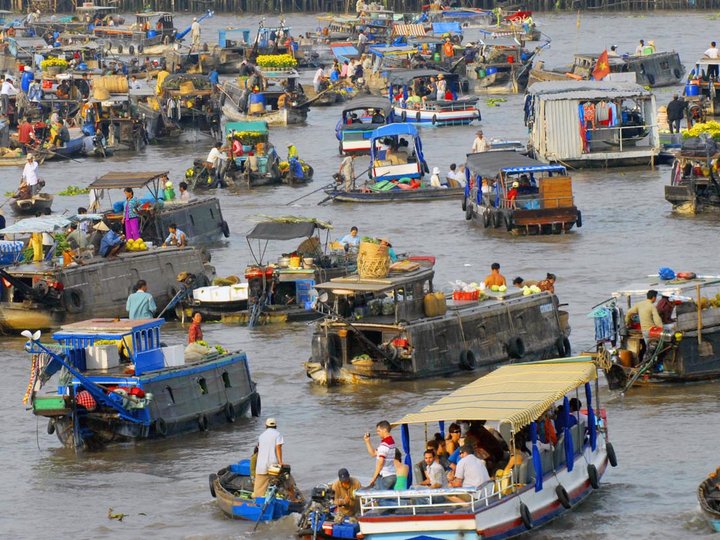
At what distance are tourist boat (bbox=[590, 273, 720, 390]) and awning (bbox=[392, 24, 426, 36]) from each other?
194 ft

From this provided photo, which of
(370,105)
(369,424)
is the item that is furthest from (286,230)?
(370,105)

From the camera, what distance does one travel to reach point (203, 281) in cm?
3594

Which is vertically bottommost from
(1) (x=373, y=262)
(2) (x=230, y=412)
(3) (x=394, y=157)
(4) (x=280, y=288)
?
(2) (x=230, y=412)

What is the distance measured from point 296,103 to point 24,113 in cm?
958

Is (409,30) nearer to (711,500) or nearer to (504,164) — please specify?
(504,164)

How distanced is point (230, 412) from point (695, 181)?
1943cm

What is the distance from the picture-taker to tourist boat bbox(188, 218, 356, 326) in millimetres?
33719

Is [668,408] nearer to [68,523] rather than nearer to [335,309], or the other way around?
[335,309]

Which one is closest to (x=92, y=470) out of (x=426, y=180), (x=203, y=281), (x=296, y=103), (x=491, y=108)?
(x=203, y=281)

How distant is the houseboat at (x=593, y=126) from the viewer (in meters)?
50.2

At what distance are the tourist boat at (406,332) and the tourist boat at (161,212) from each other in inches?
407

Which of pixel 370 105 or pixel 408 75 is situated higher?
pixel 408 75

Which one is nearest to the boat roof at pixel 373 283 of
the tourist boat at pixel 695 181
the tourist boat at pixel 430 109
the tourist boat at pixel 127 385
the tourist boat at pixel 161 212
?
the tourist boat at pixel 127 385

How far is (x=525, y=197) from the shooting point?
4259cm
